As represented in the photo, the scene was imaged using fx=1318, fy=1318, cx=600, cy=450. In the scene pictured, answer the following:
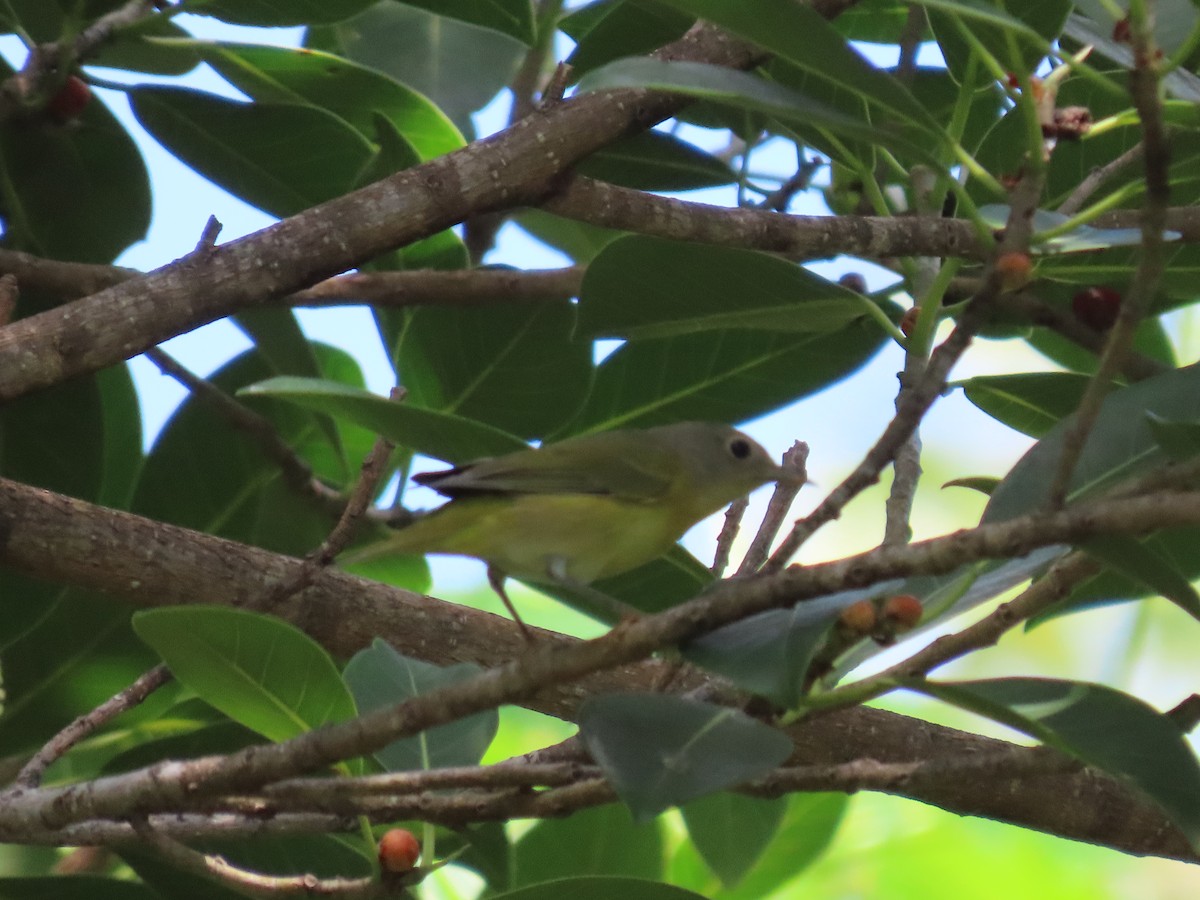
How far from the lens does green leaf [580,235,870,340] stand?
1858 mm

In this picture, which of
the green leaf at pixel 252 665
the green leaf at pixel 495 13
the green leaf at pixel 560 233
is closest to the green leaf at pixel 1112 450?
the green leaf at pixel 252 665

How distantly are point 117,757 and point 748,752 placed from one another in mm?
1249

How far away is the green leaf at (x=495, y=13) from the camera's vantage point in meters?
2.14

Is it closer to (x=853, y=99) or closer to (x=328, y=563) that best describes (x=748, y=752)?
(x=328, y=563)

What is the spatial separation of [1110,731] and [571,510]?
1.10 meters

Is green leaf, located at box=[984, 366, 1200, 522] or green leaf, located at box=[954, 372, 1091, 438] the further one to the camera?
green leaf, located at box=[954, 372, 1091, 438]

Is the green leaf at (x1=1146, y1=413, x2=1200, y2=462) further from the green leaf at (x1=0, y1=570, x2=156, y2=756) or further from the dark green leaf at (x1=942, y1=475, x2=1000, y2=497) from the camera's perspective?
the green leaf at (x1=0, y1=570, x2=156, y2=756)

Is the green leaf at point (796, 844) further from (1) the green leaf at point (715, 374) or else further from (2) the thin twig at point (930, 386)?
(2) the thin twig at point (930, 386)

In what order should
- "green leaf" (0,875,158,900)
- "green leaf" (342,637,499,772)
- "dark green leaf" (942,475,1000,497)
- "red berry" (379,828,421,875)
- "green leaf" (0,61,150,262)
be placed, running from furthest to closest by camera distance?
"green leaf" (0,61,150,262) → "green leaf" (0,875,158,900) → "dark green leaf" (942,475,1000,497) → "green leaf" (342,637,499,772) → "red berry" (379,828,421,875)

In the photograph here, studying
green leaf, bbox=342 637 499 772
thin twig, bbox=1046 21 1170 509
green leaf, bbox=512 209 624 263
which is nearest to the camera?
thin twig, bbox=1046 21 1170 509

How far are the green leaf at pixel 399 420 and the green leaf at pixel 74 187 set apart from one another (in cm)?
100

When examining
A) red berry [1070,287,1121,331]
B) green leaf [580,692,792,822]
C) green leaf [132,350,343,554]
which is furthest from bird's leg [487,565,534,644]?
red berry [1070,287,1121,331]

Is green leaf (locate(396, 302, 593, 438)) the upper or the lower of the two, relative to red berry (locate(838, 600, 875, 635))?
upper

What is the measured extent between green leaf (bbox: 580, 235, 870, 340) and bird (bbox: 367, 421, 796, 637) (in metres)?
0.26
